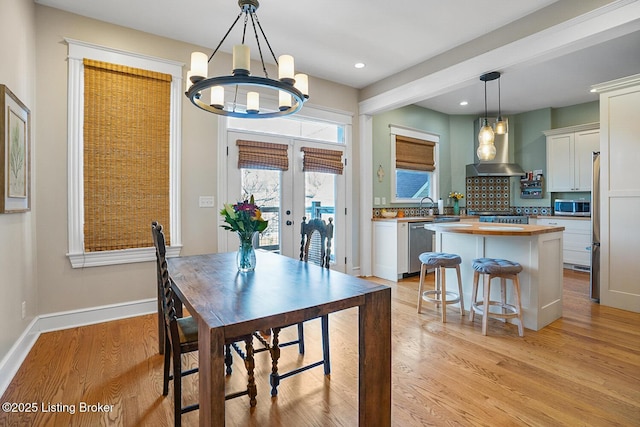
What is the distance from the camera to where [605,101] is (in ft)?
11.3

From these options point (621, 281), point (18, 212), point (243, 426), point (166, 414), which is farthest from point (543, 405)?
point (18, 212)

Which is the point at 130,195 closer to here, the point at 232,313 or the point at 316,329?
the point at 316,329

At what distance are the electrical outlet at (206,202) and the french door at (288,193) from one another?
0.20 meters

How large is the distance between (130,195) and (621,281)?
5.14 m

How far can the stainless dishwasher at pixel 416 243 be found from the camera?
4.81m

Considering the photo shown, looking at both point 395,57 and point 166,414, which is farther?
point 395,57

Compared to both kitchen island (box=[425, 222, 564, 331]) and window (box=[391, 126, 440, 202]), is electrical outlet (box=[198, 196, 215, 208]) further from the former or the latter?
window (box=[391, 126, 440, 202])

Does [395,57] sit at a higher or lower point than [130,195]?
Answer: higher

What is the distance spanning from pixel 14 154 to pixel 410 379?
3056mm

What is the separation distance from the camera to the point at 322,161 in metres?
4.45

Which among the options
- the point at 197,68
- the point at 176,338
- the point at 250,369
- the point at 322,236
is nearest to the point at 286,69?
the point at 197,68

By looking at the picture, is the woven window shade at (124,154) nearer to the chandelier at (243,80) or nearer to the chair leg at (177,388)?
the chandelier at (243,80)

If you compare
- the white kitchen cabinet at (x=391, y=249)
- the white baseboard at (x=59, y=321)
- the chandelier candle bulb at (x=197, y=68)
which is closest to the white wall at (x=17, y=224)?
the white baseboard at (x=59, y=321)

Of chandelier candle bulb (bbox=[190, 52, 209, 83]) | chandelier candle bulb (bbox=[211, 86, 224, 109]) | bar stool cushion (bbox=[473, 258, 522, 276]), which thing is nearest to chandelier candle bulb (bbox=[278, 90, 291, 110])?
chandelier candle bulb (bbox=[211, 86, 224, 109])
